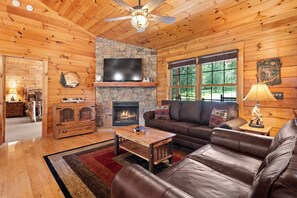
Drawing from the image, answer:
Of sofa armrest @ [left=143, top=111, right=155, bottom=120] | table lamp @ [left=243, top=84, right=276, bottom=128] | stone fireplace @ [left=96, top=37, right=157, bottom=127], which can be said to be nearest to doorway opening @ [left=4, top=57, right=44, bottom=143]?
stone fireplace @ [left=96, top=37, right=157, bottom=127]

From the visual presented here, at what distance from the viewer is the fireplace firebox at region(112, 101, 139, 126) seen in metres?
5.05

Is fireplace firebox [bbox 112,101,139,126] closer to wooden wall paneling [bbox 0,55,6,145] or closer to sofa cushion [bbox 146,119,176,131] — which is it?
sofa cushion [bbox 146,119,176,131]

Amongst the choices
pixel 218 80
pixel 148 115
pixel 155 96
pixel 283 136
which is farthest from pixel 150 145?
pixel 155 96

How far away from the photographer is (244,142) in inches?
71.5

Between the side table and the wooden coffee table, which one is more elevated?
the side table

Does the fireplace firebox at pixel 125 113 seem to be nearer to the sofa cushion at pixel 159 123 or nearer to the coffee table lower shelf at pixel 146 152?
the sofa cushion at pixel 159 123

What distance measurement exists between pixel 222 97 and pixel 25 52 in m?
4.92

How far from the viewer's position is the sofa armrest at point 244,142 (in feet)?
5.56

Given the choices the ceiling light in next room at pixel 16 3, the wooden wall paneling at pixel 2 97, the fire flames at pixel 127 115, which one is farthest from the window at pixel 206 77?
the wooden wall paneling at pixel 2 97

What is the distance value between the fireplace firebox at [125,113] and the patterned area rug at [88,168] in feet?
5.77

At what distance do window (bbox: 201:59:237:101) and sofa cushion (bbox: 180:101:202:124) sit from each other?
62 centimetres

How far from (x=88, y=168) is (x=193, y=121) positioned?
2.31 metres

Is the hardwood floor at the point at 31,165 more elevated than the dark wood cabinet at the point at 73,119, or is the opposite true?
the dark wood cabinet at the point at 73,119

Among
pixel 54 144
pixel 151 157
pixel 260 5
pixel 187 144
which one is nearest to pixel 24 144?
pixel 54 144
